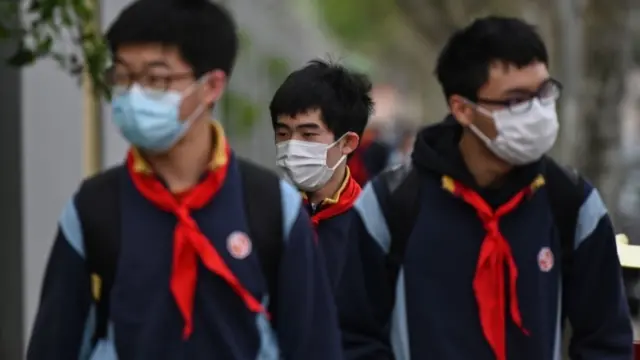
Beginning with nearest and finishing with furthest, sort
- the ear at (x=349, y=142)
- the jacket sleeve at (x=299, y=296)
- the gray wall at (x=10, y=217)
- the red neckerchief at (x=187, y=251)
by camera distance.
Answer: the red neckerchief at (x=187, y=251)
the jacket sleeve at (x=299, y=296)
the ear at (x=349, y=142)
the gray wall at (x=10, y=217)

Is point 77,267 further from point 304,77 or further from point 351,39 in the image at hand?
point 351,39

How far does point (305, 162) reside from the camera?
17.6 ft

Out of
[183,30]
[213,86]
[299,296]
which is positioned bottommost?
[299,296]

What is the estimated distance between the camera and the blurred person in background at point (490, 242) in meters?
3.84

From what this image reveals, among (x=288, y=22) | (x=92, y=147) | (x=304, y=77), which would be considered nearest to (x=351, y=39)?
(x=288, y=22)

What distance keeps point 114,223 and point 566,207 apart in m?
1.22

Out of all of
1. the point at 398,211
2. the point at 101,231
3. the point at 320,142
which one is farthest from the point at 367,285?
the point at 320,142

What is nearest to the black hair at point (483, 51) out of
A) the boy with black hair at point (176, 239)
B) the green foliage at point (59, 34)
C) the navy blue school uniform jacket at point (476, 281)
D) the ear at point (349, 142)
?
the navy blue school uniform jacket at point (476, 281)

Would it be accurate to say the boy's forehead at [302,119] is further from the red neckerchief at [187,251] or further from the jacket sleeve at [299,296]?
the red neckerchief at [187,251]

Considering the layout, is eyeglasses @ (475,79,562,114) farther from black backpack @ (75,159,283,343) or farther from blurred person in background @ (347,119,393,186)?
blurred person in background @ (347,119,393,186)

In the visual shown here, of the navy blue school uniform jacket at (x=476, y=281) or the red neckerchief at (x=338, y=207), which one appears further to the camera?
the red neckerchief at (x=338, y=207)

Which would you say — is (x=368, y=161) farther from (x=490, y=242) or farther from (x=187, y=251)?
(x=187, y=251)

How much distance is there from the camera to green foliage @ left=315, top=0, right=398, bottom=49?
3872cm

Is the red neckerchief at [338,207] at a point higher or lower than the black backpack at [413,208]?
lower
